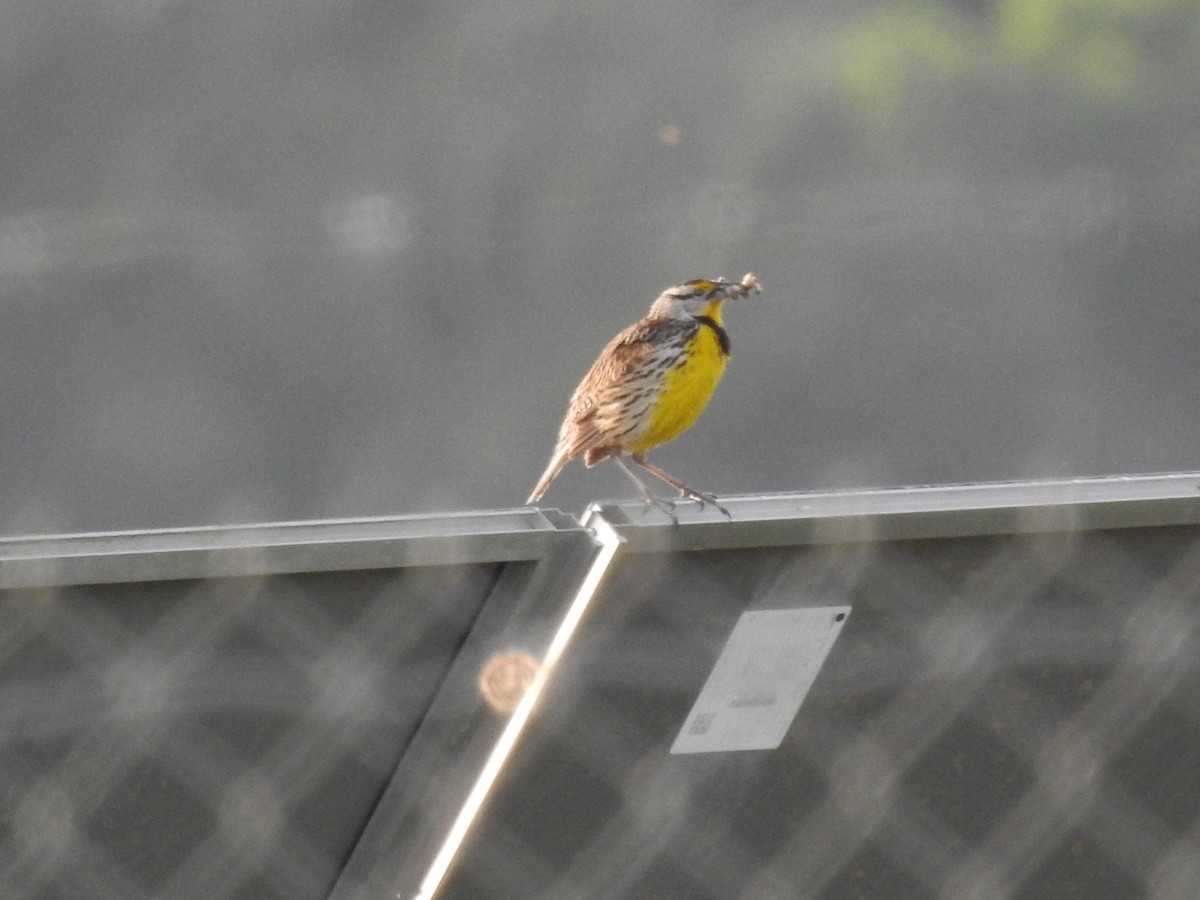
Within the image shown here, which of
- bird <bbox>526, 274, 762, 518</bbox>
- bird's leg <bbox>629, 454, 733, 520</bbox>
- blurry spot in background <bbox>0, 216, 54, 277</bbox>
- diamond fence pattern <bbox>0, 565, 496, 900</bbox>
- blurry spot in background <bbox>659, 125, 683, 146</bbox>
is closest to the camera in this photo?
diamond fence pattern <bbox>0, 565, 496, 900</bbox>

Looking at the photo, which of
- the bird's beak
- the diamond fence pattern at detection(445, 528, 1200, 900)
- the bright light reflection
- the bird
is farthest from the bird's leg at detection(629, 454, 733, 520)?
the bright light reflection

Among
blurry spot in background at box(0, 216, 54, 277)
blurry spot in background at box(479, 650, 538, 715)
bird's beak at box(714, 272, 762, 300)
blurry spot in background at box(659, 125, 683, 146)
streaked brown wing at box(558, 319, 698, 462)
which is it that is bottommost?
blurry spot in background at box(0, 216, 54, 277)

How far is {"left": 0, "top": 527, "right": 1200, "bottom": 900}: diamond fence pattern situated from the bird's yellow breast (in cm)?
363

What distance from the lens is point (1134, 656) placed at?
2.80 metres

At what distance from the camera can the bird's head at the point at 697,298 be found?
276 inches

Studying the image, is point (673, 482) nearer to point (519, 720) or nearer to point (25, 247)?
point (519, 720)

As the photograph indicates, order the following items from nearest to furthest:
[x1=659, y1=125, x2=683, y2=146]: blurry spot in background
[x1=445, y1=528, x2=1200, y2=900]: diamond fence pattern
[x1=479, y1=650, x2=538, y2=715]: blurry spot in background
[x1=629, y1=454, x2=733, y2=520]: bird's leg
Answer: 1. [x1=479, y1=650, x2=538, y2=715]: blurry spot in background
2. [x1=445, y1=528, x2=1200, y2=900]: diamond fence pattern
3. [x1=629, y1=454, x2=733, y2=520]: bird's leg
4. [x1=659, y1=125, x2=683, y2=146]: blurry spot in background

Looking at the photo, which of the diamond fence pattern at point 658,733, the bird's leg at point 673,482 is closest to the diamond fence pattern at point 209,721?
the diamond fence pattern at point 658,733

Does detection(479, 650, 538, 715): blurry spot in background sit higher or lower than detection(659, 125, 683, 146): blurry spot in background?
higher

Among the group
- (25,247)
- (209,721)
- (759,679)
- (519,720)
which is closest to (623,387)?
(759,679)

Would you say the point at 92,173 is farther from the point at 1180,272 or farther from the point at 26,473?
the point at 1180,272

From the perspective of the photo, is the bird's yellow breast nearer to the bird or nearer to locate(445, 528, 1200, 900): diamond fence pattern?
the bird

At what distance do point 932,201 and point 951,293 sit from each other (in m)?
0.88

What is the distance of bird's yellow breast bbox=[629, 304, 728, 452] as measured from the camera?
652 centimetres
